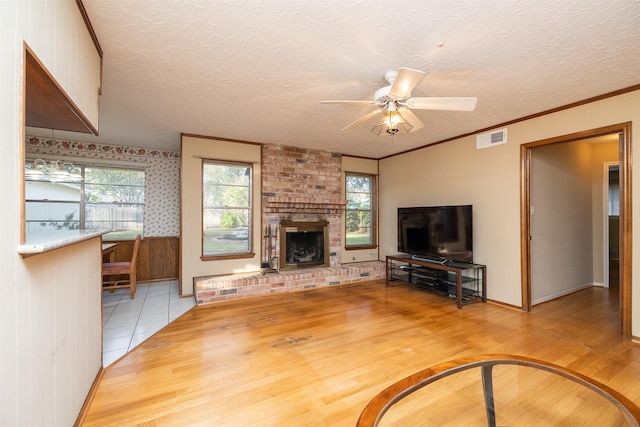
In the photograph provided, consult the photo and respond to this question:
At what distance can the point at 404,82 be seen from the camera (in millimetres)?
1923

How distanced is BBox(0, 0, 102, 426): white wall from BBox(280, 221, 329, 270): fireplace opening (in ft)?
10.3

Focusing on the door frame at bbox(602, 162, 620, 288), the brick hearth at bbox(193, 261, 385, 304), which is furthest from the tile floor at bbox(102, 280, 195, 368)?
the door frame at bbox(602, 162, 620, 288)

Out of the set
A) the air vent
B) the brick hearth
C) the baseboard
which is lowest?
the baseboard

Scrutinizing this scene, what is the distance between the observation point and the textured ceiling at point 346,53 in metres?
1.67

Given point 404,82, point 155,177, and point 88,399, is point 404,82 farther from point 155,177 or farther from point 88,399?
point 155,177

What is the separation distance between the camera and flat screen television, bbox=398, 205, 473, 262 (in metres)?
3.99

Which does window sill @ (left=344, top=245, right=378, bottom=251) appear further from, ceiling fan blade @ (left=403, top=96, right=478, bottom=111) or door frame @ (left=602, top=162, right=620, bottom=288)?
door frame @ (left=602, top=162, right=620, bottom=288)

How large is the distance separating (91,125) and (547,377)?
2.99m

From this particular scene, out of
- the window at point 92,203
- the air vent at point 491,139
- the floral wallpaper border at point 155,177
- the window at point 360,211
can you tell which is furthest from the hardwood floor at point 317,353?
the window at point 92,203

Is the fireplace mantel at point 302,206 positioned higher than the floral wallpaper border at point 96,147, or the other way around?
the floral wallpaper border at point 96,147

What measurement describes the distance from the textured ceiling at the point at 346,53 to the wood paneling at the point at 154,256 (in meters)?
2.46

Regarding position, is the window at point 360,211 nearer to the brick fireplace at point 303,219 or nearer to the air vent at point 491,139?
the brick fireplace at point 303,219

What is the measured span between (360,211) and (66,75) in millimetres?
5043

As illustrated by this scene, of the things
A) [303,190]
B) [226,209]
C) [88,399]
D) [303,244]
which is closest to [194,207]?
[226,209]
